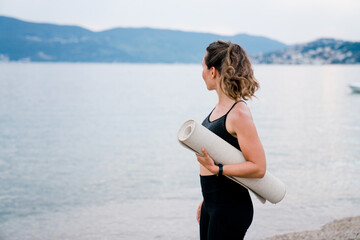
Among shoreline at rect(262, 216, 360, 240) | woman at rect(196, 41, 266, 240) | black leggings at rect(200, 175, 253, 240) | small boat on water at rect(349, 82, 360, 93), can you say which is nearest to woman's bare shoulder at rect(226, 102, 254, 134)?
woman at rect(196, 41, 266, 240)

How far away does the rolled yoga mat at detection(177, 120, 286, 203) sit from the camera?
208cm

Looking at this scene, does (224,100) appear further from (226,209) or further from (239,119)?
(226,209)

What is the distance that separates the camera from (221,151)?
2168mm

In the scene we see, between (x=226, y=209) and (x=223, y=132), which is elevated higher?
(x=223, y=132)

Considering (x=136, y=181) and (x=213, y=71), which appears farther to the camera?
(x=136, y=181)

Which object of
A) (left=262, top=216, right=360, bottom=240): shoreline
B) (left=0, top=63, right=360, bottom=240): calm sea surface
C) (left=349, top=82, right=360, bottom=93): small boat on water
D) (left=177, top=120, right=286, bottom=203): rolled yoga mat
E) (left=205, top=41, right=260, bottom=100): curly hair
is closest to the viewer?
(left=177, top=120, right=286, bottom=203): rolled yoga mat

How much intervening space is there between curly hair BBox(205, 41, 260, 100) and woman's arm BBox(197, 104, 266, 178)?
0.33 ft

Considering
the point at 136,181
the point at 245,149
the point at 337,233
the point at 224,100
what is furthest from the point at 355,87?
the point at 245,149

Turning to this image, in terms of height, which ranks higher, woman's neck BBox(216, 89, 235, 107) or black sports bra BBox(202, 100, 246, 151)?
woman's neck BBox(216, 89, 235, 107)

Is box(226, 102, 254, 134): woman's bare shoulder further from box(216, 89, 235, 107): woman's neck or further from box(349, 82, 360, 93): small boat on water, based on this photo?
box(349, 82, 360, 93): small boat on water

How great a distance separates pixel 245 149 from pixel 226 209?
39 centimetres

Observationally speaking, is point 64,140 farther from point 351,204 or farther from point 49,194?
point 351,204

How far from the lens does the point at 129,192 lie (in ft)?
37.2

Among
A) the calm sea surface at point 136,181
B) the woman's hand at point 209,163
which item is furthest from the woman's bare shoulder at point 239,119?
the calm sea surface at point 136,181
